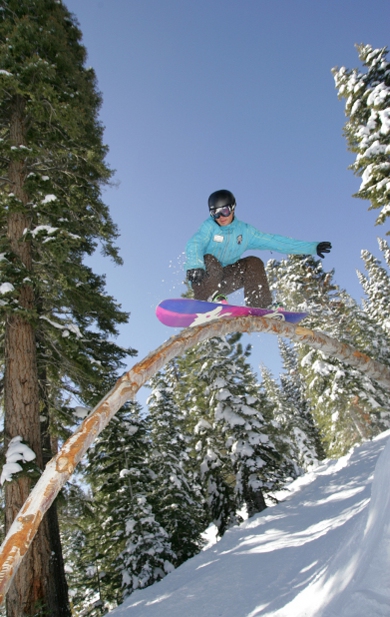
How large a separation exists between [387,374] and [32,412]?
6.20 m

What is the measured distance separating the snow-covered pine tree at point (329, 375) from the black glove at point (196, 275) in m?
15.2

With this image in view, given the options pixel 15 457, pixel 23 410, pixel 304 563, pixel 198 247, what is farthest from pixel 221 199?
pixel 304 563

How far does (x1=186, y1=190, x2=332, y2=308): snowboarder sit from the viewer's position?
5801 millimetres

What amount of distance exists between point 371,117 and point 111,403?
15.0m

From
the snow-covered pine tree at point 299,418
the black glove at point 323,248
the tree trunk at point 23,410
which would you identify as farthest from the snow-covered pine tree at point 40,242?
the snow-covered pine tree at point 299,418

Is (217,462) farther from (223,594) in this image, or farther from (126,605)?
(223,594)

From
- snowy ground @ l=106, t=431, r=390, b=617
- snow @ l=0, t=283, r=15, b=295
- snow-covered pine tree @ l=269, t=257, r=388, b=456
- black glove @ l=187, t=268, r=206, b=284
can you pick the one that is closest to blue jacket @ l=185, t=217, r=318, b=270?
black glove @ l=187, t=268, r=206, b=284

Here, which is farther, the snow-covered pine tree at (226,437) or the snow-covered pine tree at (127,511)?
the snow-covered pine tree at (226,437)

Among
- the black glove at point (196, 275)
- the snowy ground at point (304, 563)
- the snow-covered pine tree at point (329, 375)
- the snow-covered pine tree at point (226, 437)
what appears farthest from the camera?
the snow-covered pine tree at point (329, 375)

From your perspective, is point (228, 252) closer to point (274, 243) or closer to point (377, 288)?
point (274, 243)

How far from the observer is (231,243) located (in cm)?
621

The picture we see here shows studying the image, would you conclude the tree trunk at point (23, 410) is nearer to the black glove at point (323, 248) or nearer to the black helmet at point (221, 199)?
the black helmet at point (221, 199)

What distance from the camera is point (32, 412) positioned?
20.5 ft

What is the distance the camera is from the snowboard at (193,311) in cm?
532
